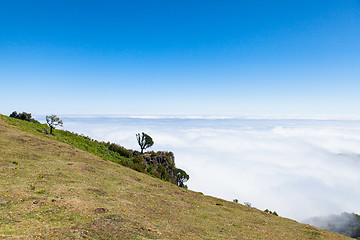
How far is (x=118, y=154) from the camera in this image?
56125mm

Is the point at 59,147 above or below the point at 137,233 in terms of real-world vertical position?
above

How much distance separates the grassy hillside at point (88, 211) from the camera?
41.1 ft

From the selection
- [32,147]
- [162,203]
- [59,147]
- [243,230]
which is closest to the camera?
[243,230]

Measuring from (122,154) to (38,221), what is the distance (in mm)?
46095

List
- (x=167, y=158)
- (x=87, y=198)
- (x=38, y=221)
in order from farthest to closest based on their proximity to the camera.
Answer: (x=167, y=158), (x=87, y=198), (x=38, y=221)

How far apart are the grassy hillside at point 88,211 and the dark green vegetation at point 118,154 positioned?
60.4 ft

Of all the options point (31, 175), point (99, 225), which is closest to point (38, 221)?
point (99, 225)

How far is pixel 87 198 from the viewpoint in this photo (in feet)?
58.6

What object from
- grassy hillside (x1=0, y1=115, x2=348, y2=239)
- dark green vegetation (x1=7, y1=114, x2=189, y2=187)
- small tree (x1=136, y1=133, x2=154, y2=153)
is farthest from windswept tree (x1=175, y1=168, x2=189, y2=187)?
grassy hillside (x1=0, y1=115, x2=348, y2=239)

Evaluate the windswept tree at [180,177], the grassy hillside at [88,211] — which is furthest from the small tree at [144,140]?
the grassy hillside at [88,211]

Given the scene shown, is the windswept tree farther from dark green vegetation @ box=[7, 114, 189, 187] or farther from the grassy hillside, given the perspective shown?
the grassy hillside

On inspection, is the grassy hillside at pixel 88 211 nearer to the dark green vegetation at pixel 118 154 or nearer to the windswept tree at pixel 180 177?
the dark green vegetation at pixel 118 154

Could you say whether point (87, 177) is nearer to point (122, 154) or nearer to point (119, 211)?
point (119, 211)

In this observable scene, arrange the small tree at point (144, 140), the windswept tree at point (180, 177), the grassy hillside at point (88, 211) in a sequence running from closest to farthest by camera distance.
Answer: the grassy hillside at point (88, 211)
the small tree at point (144, 140)
the windswept tree at point (180, 177)
